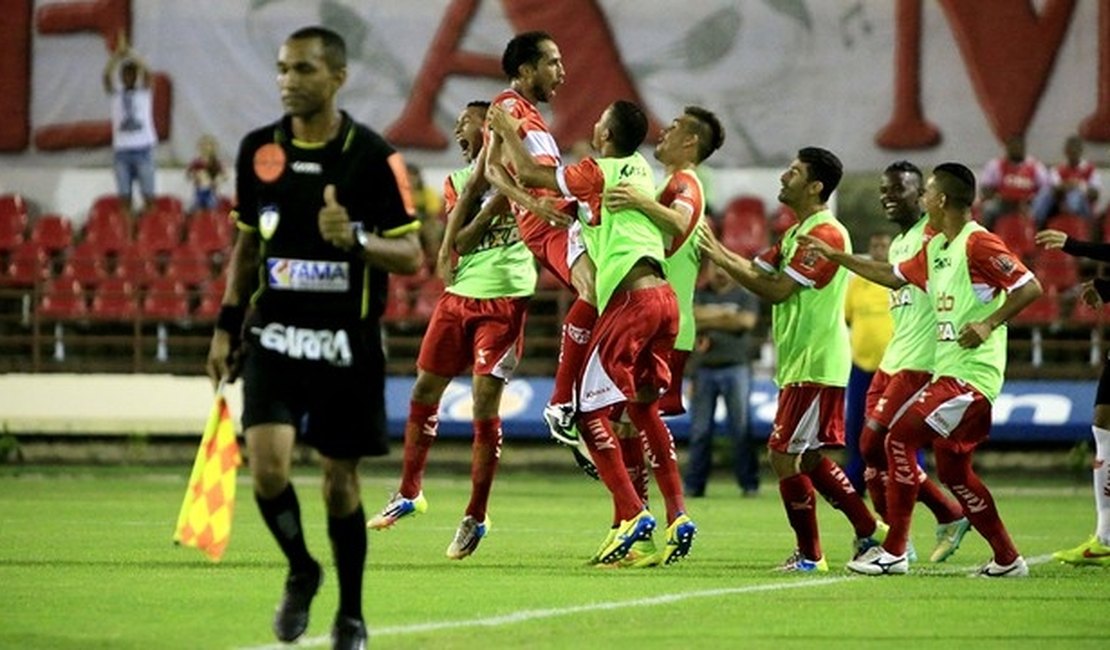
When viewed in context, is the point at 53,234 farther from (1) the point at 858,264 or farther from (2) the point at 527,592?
(2) the point at 527,592

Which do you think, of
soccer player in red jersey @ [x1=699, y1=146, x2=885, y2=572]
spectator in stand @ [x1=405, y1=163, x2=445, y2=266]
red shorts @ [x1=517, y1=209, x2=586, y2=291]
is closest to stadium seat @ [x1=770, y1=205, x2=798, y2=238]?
spectator in stand @ [x1=405, y1=163, x2=445, y2=266]

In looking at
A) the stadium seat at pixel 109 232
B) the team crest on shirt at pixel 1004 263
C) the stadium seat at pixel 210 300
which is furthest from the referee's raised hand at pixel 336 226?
the stadium seat at pixel 109 232

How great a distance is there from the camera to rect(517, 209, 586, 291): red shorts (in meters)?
13.7

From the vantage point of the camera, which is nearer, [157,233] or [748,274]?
[748,274]

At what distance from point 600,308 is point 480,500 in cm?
141

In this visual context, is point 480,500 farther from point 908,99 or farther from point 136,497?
point 908,99

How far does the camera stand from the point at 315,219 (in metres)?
8.93

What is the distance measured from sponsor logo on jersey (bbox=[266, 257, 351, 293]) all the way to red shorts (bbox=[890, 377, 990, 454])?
4461 millimetres

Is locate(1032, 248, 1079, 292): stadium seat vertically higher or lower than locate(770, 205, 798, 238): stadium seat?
lower

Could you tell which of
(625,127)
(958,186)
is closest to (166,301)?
(625,127)

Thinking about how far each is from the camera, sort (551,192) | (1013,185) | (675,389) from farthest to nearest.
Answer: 1. (1013,185)
2. (675,389)
3. (551,192)

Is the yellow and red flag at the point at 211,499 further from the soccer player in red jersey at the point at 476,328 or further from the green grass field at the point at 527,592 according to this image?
the soccer player in red jersey at the point at 476,328

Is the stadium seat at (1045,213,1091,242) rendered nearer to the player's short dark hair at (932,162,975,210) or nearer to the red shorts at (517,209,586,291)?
the red shorts at (517,209,586,291)

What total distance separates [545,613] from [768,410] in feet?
47.3
